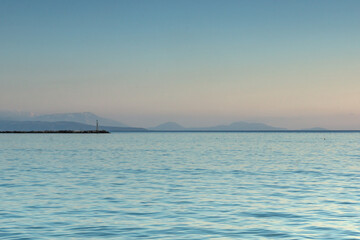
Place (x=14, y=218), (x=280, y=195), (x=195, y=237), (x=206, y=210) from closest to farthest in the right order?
(x=195, y=237), (x=14, y=218), (x=206, y=210), (x=280, y=195)

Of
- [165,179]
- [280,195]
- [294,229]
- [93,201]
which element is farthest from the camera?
[165,179]

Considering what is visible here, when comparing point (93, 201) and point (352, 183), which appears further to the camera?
point (352, 183)

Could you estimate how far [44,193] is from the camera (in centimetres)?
2755

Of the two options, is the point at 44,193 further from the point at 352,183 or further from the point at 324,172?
the point at 324,172

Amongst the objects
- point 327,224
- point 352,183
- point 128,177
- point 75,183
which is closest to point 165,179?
point 128,177

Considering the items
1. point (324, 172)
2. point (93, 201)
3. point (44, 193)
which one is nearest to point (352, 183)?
point (324, 172)

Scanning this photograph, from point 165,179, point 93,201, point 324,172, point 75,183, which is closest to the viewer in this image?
point 93,201

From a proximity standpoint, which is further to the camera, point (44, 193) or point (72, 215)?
point (44, 193)

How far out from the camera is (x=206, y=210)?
71.8 feet

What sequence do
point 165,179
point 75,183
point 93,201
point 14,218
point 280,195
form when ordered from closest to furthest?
point 14,218
point 93,201
point 280,195
point 75,183
point 165,179

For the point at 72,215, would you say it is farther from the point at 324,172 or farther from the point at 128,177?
the point at 324,172

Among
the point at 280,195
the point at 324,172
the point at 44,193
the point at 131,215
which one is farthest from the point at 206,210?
the point at 324,172

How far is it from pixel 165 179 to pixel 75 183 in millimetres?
6762

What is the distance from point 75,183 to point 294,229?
19054mm
